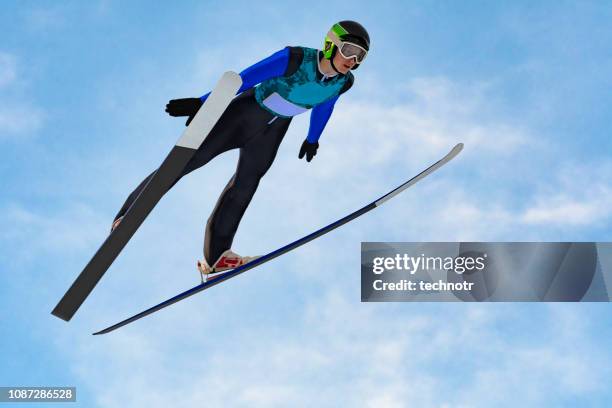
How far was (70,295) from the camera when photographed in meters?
7.10

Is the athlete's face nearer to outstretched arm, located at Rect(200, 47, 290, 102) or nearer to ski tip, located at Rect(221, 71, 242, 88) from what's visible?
outstretched arm, located at Rect(200, 47, 290, 102)

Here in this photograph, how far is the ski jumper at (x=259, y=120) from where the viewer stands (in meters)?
6.88

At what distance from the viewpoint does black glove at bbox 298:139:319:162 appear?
24.8 ft

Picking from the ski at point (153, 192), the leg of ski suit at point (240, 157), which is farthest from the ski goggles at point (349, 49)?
the ski at point (153, 192)

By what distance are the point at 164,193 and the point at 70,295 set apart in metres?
1.22

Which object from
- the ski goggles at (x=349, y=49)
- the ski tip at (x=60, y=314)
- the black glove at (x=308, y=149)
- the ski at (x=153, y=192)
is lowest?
the ski tip at (x=60, y=314)

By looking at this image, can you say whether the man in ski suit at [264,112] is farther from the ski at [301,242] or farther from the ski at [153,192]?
the ski at [153,192]

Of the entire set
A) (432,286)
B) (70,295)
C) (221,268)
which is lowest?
(70,295)

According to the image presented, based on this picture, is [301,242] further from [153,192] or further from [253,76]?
[253,76]

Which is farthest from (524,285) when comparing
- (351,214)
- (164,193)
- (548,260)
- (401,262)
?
(164,193)

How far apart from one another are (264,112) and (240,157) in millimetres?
515

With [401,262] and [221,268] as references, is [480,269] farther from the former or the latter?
[221,268]

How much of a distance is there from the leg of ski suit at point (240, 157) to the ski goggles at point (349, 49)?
833 mm

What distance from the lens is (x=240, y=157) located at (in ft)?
24.5
